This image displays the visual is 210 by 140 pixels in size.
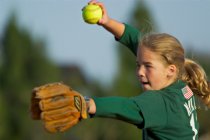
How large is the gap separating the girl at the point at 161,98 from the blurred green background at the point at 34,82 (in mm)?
18125

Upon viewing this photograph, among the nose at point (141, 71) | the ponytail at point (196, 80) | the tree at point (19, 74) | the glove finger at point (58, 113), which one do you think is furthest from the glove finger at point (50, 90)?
the tree at point (19, 74)

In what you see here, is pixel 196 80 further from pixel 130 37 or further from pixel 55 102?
pixel 55 102

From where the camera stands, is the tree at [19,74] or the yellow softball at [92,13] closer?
the yellow softball at [92,13]

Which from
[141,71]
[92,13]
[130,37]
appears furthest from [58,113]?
[130,37]

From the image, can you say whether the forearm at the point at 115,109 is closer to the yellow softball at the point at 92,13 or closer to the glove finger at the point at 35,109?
the glove finger at the point at 35,109

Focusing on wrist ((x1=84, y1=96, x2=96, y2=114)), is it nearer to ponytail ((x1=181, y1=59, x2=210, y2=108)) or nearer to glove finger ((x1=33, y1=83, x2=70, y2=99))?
glove finger ((x1=33, y1=83, x2=70, y2=99))

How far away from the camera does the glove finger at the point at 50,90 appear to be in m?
4.64

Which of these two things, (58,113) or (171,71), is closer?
(58,113)

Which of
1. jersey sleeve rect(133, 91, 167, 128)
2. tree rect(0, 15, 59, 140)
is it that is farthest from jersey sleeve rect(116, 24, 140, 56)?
tree rect(0, 15, 59, 140)

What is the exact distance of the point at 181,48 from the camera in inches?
218

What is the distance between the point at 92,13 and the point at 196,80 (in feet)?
3.25

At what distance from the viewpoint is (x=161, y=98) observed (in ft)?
16.5

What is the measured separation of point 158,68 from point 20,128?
82.1 feet

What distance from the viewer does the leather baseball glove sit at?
15.3 ft
